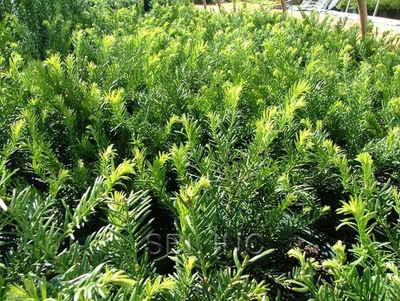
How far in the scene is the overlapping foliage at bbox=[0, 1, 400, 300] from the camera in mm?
782

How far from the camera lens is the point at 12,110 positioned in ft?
4.59

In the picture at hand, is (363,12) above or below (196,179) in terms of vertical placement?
above

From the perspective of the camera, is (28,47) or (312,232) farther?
(28,47)

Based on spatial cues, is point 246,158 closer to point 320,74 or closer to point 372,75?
point 320,74

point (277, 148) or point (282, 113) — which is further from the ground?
point (282, 113)

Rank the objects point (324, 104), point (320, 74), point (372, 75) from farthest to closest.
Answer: point (372, 75) → point (320, 74) → point (324, 104)

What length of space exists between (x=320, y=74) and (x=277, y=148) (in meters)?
0.52

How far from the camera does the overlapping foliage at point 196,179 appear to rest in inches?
30.8

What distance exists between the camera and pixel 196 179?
1174 millimetres

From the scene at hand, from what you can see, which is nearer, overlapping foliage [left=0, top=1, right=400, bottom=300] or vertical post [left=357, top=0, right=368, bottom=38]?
overlapping foliage [left=0, top=1, right=400, bottom=300]

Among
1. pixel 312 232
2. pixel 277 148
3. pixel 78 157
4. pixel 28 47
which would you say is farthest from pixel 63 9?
pixel 312 232

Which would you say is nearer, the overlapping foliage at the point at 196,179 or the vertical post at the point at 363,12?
the overlapping foliage at the point at 196,179

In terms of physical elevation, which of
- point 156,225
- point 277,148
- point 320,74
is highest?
point 320,74

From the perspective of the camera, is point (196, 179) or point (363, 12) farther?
point (363, 12)
